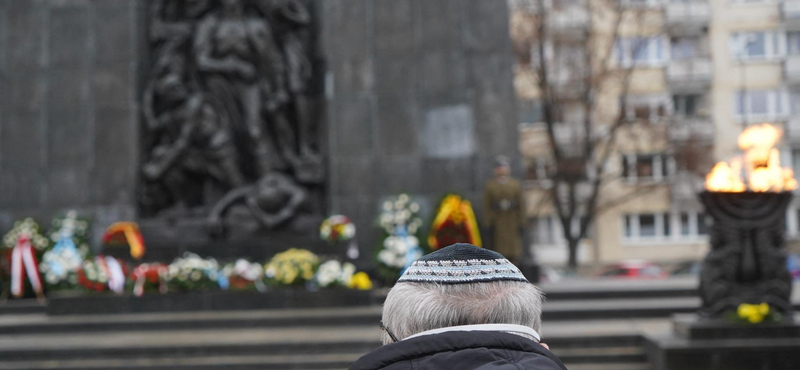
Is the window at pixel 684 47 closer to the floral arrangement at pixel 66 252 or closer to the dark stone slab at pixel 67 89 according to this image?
the dark stone slab at pixel 67 89

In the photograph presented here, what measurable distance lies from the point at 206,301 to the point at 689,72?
3064 cm

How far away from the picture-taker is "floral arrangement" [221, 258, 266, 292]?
13.1 meters

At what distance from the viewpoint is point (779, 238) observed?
9.71m

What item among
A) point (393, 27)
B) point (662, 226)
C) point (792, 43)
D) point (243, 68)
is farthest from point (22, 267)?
point (792, 43)

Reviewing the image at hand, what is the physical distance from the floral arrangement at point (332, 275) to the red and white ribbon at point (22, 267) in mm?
4795

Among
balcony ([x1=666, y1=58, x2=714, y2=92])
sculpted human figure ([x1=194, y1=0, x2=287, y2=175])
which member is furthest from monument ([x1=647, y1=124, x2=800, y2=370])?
balcony ([x1=666, y1=58, x2=714, y2=92])

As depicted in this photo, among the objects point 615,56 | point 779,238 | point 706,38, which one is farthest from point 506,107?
point 706,38

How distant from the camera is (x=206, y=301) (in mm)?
Result: 12914

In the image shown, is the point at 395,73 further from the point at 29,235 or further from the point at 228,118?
the point at 29,235

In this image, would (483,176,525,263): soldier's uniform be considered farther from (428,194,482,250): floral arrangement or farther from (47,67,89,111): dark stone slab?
(47,67,89,111): dark stone slab

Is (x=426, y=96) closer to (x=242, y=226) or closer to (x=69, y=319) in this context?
(x=242, y=226)

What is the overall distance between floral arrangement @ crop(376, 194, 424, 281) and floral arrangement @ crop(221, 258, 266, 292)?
1.96 m

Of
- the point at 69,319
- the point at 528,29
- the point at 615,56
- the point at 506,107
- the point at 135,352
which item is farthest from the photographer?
the point at 615,56

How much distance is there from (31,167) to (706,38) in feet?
104
